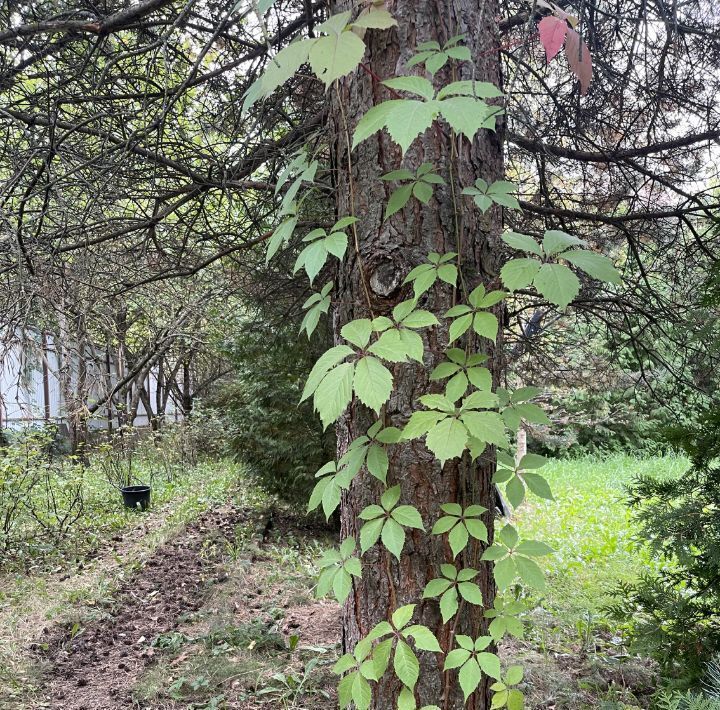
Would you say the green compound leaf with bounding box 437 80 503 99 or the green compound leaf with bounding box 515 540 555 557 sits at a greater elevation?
the green compound leaf with bounding box 437 80 503 99

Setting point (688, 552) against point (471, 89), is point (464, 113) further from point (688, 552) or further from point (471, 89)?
point (688, 552)

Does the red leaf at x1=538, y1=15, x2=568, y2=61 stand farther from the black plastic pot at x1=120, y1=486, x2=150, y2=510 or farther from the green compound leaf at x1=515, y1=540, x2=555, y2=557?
the black plastic pot at x1=120, y1=486, x2=150, y2=510

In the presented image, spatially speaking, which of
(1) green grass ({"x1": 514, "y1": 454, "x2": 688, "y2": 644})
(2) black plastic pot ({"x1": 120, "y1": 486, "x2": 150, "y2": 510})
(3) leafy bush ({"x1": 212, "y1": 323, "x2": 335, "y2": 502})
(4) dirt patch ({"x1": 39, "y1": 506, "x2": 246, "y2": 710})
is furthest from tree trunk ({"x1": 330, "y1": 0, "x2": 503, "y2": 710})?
(2) black plastic pot ({"x1": 120, "y1": 486, "x2": 150, "y2": 510})

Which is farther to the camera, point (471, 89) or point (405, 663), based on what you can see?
point (405, 663)

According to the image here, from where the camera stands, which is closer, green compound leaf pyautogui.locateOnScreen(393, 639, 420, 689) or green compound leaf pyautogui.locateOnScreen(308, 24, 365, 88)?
green compound leaf pyautogui.locateOnScreen(308, 24, 365, 88)

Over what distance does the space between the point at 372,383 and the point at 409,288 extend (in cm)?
43

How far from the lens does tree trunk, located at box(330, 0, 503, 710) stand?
4.56ft

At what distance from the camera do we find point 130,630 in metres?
4.34

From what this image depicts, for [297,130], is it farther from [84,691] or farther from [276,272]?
[84,691]

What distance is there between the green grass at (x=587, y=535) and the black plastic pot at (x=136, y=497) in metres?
4.84

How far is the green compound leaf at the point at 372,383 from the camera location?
40.1 inches

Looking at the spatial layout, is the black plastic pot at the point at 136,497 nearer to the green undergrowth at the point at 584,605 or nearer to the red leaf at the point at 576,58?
the green undergrowth at the point at 584,605

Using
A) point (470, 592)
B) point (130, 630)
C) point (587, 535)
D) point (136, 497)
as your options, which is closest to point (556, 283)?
point (470, 592)

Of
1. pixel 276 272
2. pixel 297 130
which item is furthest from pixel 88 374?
pixel 297 130
